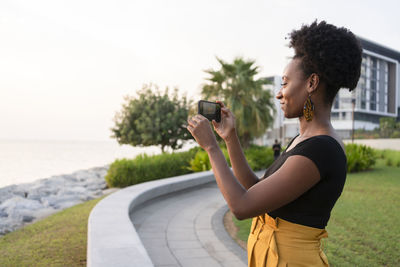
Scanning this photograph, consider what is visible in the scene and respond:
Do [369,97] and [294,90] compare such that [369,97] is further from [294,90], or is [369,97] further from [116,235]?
[294,90]

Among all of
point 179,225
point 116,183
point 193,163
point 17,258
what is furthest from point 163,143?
point 17,258

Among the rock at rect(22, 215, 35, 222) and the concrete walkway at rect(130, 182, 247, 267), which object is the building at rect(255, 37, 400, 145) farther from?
the rock at rect(22, 215, 35, 222)

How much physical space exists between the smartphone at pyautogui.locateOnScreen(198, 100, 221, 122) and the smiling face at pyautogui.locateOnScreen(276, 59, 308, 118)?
361 mm

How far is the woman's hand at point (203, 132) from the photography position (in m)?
1.48

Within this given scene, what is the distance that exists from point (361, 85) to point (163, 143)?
58.7 m

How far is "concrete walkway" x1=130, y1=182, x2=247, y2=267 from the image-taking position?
14.5ft

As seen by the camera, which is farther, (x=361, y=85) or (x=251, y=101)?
(x=361, y=85)

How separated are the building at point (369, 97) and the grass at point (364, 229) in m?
51.3

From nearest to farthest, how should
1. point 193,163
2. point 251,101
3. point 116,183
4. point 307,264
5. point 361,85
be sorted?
1. point 307,264
2. point 116,183
3. point 193,163
4. point 251,101
5. point 361,85

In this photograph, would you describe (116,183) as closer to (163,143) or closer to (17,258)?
(17,258)

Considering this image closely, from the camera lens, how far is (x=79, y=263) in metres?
4.09

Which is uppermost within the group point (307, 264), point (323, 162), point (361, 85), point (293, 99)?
point (361, 85)

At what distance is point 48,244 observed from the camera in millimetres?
4742

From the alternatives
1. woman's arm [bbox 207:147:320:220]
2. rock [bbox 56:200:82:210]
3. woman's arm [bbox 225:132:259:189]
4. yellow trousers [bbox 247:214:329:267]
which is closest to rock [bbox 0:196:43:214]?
rock [bbox 56:200:82:210]
